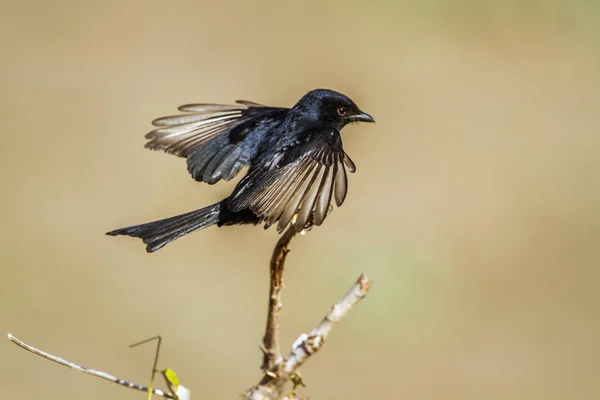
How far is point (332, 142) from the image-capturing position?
12.8ft

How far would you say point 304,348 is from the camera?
2.11 metres

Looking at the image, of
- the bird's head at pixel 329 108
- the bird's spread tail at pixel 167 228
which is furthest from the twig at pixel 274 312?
the bird's head at pixel 329 108

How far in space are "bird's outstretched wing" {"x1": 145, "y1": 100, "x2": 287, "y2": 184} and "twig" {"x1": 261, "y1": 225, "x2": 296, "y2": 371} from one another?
3.93 feet

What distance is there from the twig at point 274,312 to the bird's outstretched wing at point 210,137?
3.93 ft

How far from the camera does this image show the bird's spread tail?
11.1 ft

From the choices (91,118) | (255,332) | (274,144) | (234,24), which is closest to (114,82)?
(91,118)

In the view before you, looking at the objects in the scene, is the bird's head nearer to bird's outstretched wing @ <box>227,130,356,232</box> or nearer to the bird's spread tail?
bird's outstretched wing @ <box>227,130,356,232</box>

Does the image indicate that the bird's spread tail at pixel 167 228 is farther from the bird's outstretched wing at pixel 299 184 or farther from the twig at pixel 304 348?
the twig at pixel 304 348

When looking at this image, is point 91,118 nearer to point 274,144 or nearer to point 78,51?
point 78,51

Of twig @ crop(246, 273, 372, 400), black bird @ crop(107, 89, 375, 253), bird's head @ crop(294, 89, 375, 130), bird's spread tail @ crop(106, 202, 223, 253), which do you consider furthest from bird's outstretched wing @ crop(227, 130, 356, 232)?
twig @ crop(246, 273, 372, 400)

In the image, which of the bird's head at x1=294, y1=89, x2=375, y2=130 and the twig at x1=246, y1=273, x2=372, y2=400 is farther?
the bird's head at x1=294, y1=89, x2=375, y2=130

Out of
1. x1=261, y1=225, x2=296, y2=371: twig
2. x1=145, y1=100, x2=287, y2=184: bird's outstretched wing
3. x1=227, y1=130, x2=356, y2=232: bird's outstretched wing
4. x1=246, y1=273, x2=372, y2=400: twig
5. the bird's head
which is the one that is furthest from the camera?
the bird's head

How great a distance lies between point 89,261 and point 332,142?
5133 millimetres

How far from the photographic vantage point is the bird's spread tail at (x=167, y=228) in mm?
3385
